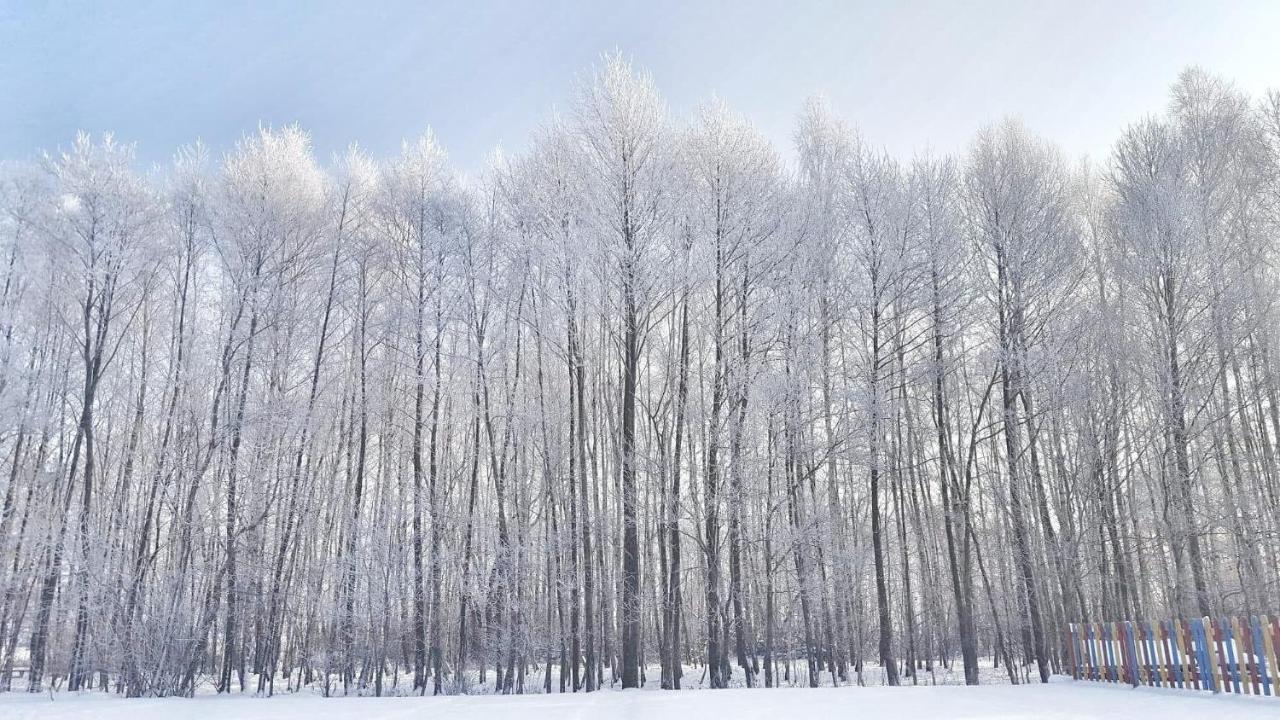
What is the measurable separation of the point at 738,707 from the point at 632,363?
5118mm

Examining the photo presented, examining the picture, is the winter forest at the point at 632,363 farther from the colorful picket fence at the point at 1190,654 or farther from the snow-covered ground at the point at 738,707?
the snow-covered ground at the point at 738,707

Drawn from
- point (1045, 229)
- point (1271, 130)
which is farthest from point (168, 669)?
point (1271, 130)

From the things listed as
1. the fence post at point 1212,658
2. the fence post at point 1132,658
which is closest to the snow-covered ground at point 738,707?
the fence post at point 1212,658

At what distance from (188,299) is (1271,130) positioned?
23563 millimetres

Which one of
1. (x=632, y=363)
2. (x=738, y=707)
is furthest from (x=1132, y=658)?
(x=632, y=363)

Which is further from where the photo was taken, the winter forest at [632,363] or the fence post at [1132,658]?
the winter forest at [632,363]

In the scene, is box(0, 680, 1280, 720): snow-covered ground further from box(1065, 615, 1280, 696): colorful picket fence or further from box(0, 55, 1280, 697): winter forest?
box(0, 55, 1280, 697): winter forest

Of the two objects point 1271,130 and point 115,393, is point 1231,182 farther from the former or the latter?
point 115,393

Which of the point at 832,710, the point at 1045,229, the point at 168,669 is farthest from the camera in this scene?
the point at 1045,229

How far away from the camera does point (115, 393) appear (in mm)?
16062

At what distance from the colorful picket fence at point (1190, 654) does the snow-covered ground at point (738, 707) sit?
230 mm

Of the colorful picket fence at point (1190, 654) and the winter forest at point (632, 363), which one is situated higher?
the winter forest at point (632, 363)

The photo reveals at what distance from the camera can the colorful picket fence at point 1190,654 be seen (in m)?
7.16

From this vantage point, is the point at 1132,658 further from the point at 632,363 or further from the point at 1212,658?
the point at 632,363
